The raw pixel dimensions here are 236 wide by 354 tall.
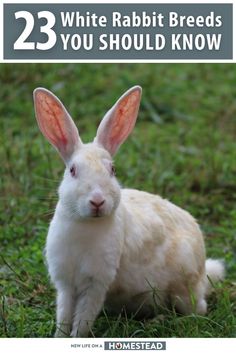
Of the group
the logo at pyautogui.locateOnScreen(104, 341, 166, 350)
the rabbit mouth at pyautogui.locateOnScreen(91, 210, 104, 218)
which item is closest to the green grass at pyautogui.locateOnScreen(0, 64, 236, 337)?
the logo at pyautogui.locateOnScreen(104, 341, 166, 350)

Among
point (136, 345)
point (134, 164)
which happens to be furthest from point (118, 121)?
point (134, 164)

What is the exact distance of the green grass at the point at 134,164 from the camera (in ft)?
17.0

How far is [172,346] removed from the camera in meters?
4.83

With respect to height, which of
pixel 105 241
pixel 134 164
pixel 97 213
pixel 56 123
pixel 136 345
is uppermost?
pixel 56 123

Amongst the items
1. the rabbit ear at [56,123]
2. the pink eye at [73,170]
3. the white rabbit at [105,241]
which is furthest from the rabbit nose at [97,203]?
the rabbit ear at [56,123]

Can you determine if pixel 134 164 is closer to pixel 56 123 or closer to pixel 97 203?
pixel 56 123

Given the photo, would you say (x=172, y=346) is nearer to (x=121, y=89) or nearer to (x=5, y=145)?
(x=5, y=145)

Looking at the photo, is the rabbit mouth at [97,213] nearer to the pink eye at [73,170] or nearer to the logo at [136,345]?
the pink eye at [73,170]

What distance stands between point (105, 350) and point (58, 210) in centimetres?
77

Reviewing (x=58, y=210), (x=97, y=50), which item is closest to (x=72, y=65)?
(x=97, y=50)

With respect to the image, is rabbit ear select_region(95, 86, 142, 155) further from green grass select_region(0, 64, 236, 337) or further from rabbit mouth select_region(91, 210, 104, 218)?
green grass select_region(0, 64, 236, 337)

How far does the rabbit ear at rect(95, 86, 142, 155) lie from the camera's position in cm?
498

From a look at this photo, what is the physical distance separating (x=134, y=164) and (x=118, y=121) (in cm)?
225

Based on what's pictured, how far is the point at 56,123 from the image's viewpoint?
4949 millimetres
